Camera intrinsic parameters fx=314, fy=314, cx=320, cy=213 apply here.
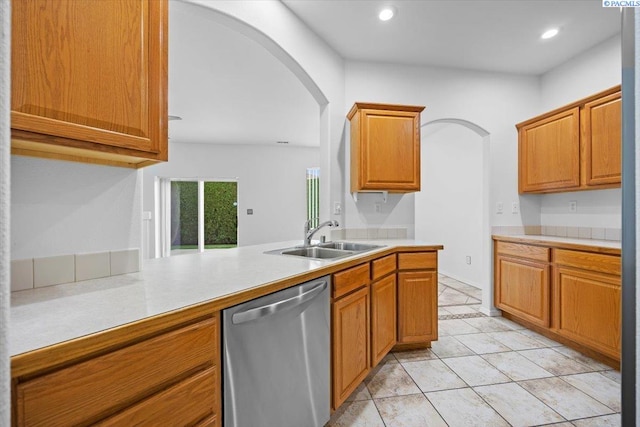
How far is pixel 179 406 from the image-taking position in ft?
2.86

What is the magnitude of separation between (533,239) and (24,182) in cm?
354

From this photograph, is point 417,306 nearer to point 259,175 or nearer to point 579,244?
point 579,244

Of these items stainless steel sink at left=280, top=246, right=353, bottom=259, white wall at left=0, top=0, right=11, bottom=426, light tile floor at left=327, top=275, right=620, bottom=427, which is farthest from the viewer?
stainless steel sink at left=280, top=246, right=353, bottom=259

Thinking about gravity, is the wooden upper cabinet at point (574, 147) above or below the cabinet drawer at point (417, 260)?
above

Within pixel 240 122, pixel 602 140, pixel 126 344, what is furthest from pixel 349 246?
pixel 240 122

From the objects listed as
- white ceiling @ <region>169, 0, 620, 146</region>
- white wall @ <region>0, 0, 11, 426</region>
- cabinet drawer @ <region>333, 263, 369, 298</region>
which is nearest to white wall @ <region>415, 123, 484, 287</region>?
white ceiling @ <region>169, 0, 620, 146</region>

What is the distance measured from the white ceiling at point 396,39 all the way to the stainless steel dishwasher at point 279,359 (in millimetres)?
1699

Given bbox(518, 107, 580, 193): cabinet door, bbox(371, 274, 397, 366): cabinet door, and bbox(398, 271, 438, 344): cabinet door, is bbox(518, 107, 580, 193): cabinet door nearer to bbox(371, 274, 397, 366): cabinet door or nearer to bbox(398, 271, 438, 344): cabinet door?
bbox(398, 271, 438, 344): cabinet door

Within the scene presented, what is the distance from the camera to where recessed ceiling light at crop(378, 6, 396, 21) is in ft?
8.18

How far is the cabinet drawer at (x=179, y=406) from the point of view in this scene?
0.77m

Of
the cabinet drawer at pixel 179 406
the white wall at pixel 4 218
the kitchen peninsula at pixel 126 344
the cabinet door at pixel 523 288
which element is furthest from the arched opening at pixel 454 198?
the white wall at pixel 4 218

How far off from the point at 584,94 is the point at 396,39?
1.95 meters

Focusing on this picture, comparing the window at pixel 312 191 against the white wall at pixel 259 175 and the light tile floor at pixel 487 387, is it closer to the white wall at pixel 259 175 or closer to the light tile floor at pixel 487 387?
the white wall at pixel 259 175

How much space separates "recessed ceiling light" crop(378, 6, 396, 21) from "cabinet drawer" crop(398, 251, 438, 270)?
1945mm
